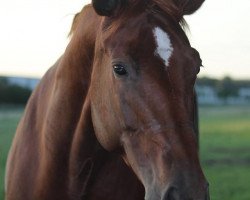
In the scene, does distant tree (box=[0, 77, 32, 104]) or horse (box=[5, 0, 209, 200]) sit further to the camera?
distant tree (box=[0, 77, 32, 104])

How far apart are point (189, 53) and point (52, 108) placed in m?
1.16

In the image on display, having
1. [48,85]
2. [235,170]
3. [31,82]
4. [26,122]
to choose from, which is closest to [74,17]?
[48,85]

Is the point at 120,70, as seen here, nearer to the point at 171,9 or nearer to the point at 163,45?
the point at 163,45

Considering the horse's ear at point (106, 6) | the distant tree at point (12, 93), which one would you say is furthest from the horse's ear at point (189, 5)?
the distant tree at point (12, 93)

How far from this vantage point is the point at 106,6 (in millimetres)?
3443

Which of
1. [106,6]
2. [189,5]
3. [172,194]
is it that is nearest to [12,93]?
[189,5]

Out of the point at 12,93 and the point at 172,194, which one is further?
the point at 12,93

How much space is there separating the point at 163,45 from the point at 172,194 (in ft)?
2.64

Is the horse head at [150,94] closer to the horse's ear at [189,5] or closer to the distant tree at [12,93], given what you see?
the horse's ear at [189,5]

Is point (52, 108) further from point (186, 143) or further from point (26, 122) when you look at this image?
point (186, 143)

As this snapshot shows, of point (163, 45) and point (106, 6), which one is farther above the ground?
point (106, 6)

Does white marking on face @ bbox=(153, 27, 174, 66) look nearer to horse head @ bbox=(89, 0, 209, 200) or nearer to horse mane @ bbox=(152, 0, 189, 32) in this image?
horse head @ bbox=(89, 0, 209, 200)

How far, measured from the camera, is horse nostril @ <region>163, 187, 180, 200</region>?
9.74 ft

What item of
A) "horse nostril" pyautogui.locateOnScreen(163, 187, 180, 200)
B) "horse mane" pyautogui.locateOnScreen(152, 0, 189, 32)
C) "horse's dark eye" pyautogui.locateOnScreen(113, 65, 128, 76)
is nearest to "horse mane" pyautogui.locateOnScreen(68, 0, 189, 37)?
"horse mane" pyautogui.locateOnScreen(152, 0, 189, 32)
